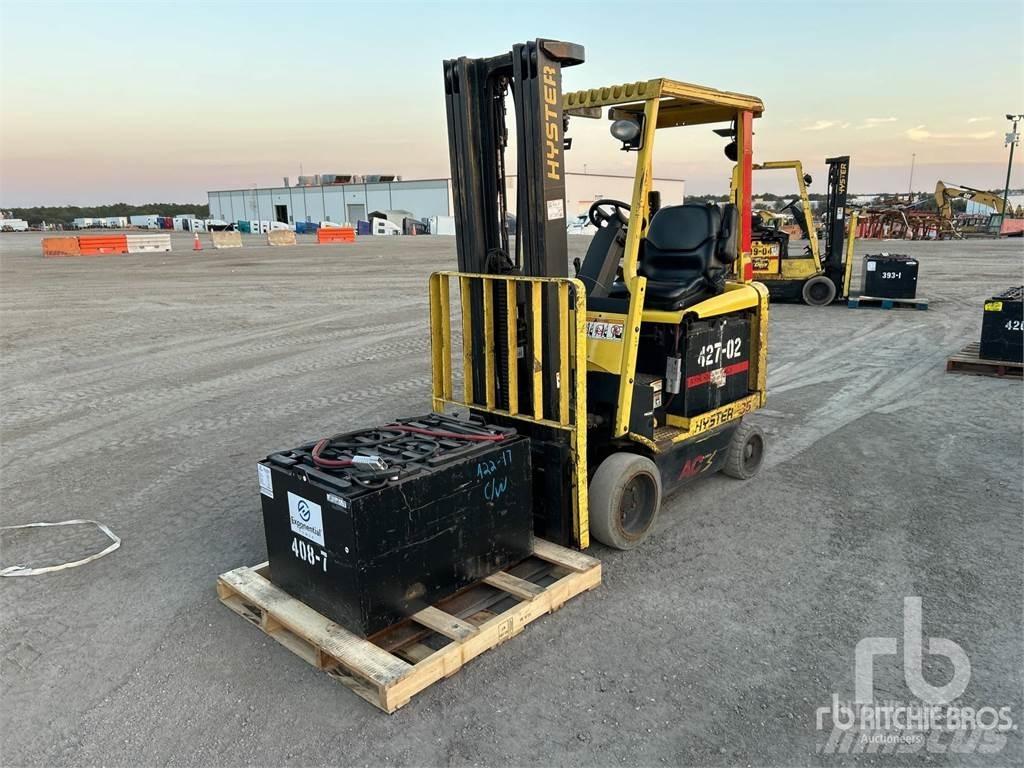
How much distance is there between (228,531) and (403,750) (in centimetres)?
260

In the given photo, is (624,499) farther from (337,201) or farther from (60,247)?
(337,201)

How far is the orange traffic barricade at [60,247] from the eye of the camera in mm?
31688

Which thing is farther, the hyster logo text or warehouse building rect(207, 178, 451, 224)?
warehouse building rect(207, 178, 451, 224)

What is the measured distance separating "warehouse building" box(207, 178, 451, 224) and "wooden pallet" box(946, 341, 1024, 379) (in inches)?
2153

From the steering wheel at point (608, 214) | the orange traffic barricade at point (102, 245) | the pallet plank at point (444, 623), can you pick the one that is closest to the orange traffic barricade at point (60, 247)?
the orange traffic barricade at point (102, 245)

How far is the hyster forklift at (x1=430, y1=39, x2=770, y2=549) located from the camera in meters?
4.19

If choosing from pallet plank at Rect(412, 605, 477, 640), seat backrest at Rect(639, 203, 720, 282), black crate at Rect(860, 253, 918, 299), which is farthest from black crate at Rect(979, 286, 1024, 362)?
pallet plank at Rect(412, 605, 477, 640)

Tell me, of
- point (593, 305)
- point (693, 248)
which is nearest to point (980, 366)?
point (693, 248)

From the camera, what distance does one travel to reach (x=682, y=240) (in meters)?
5.27

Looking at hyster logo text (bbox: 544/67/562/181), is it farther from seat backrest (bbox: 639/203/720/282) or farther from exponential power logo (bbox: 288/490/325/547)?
exponential power logo (bbox: 288/490/325/547)

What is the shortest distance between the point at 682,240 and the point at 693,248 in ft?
0.36

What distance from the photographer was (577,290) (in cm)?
395

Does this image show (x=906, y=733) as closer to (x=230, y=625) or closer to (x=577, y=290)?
(x=577, y=290)

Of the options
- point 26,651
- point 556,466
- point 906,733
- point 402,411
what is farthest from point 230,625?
point 402,411
